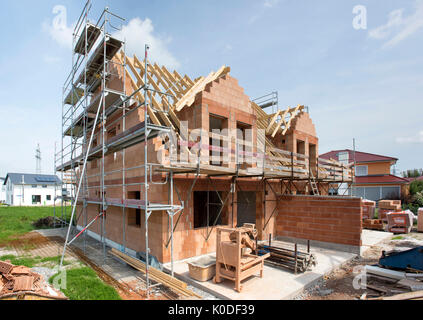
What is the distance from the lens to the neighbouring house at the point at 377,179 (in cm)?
2541

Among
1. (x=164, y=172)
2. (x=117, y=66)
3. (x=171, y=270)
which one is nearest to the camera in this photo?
(x=171, y=270)

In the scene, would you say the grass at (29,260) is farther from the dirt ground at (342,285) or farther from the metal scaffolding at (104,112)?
the dirt ground at (342,285)

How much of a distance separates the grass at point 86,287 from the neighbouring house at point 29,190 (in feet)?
141

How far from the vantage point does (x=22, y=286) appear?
227 inches

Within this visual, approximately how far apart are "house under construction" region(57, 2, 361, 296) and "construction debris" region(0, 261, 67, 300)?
216cm

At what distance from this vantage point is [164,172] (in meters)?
8.09

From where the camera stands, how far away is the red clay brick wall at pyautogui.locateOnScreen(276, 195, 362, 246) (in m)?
9.99

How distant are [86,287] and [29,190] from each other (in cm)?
5081

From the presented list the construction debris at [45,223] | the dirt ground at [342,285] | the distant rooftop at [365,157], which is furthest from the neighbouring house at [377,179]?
the construction debris at [45,223]

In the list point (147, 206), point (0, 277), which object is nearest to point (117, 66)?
point (147, 206)

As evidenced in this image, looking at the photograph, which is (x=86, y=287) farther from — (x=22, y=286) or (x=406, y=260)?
(x=406, y=260)

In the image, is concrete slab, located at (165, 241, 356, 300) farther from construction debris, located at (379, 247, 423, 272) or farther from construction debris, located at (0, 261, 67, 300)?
construction debris, located at (0, 261, 67, 300)

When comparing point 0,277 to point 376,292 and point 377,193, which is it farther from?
point 377,193
